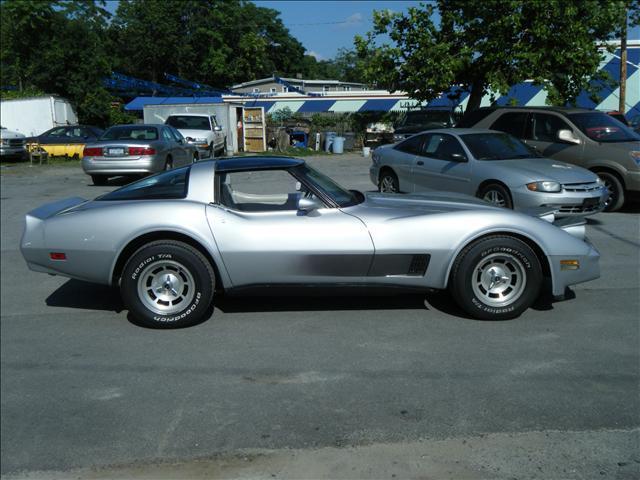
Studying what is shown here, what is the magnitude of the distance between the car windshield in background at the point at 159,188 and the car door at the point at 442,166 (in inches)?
205

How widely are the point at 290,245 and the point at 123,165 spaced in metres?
10.8

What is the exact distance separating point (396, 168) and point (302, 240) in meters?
6.31

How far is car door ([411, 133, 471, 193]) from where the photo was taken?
977cm

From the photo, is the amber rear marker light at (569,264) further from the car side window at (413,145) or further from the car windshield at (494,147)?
the car side window at (413,145)

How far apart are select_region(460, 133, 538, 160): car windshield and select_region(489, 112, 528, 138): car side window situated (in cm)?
190

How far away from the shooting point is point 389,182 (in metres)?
11.6

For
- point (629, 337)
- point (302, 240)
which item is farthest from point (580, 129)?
point (302, 240)

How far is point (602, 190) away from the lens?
927cm

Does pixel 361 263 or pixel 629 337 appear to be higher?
pixel 361 263

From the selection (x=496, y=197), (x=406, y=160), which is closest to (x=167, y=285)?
(x=496, y=197)

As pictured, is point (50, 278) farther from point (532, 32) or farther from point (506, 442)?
point (532, 32)

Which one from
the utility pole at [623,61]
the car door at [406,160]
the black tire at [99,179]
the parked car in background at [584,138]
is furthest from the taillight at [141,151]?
the utility pole at [623,61]

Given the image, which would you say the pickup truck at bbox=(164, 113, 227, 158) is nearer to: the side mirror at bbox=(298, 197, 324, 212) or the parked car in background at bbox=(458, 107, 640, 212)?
the parked car in background at bbox=(458, 107, 640, 212)

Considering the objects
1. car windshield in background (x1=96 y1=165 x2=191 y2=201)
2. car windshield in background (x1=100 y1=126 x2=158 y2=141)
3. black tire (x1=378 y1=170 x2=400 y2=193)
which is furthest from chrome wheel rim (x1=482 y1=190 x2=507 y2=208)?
car windshield in background (x1=100 y1=126 x2=158 y2=141)
